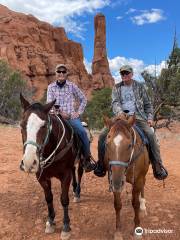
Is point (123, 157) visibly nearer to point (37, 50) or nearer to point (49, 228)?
point (49, 228)

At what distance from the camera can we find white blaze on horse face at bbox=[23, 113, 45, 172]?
13.5 ft

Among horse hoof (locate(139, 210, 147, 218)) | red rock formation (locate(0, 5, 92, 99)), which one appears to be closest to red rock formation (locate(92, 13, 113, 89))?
red rock formation (locate(0, 5, 92, 99))

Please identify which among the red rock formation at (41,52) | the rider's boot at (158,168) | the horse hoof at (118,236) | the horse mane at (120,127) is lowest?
the horse hoof at (118,236)

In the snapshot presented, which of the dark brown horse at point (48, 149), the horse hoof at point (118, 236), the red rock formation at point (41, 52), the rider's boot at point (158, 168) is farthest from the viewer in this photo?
the red rock formation at point (41, 52)

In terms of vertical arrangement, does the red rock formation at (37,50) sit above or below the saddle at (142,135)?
above

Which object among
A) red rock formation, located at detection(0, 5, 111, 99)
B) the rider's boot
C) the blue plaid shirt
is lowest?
the rider's boot

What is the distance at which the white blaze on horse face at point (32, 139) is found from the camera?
Result: 412 centimetres

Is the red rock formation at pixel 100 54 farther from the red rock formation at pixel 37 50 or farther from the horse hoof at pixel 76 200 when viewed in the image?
the horse hoof at pixel 76 200

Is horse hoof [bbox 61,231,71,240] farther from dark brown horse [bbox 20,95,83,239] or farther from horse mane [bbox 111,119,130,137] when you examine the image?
horse mane [bbox 111,119,130,137]

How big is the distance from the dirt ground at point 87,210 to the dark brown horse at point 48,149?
0.44m

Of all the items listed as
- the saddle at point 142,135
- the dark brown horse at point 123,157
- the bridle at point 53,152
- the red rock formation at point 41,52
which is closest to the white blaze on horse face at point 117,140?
the dark brown horse at point 123,157

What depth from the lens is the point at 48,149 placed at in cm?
498

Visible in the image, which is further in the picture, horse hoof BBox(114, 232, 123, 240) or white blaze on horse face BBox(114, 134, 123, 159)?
horse hoof BBox(114, 232, 123, 240)

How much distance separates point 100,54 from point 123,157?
95736mm
